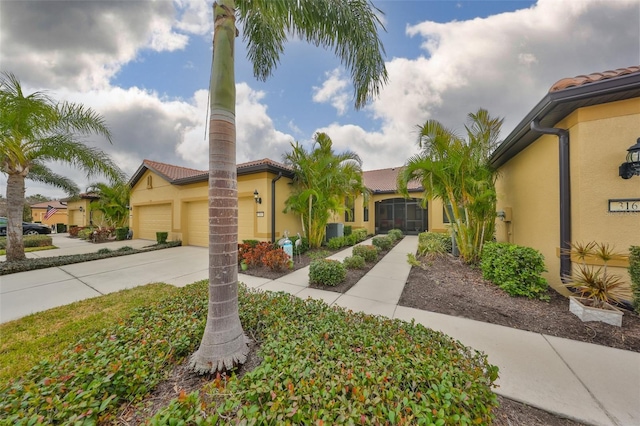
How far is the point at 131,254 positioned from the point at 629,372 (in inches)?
523

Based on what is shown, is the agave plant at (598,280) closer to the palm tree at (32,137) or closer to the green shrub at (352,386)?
the green shrub at (352,386)

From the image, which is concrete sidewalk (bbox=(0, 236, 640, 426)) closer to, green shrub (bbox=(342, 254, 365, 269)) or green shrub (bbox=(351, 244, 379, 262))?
green shrub (bbox=(342, 254, 365, 269))

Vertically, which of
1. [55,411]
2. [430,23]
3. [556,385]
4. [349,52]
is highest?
[430,23]

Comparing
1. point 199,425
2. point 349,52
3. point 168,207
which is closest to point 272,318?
A: point 199,425

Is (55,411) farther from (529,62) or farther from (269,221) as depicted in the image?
(529,62)

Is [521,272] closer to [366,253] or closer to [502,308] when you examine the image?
[502,308]

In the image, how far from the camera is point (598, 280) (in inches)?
137

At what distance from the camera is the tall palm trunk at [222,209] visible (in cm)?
237

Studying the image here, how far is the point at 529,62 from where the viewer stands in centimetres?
530

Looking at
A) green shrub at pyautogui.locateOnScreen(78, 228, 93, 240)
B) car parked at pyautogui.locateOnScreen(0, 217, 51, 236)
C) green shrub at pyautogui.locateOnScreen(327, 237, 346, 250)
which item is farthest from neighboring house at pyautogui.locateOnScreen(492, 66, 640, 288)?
car parked at pyautogui.locateOnScreen(0, 217, 51, 236)

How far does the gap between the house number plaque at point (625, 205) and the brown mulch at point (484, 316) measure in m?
1.64

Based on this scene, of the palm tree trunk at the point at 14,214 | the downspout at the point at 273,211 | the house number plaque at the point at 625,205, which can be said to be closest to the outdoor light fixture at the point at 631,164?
the house number plaque at the point at 625,205

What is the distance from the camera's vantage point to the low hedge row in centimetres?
147

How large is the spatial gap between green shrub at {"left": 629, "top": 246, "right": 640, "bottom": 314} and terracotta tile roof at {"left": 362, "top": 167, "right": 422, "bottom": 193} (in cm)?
1082
